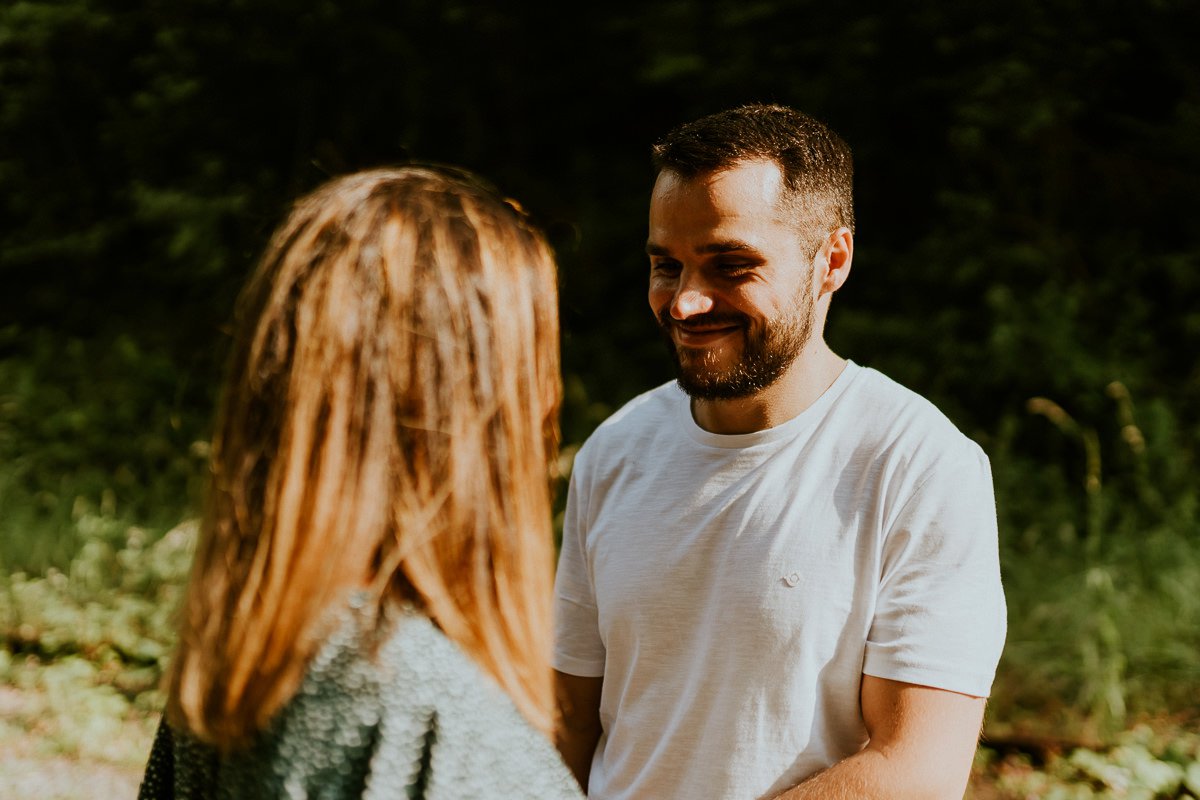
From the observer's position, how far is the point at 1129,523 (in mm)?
4906

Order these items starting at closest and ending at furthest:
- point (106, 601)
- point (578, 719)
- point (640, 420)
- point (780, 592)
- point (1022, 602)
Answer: point (780, 592)
point (578, 719)
point (640, 420)
point (1022, 602)
point (106, 601)

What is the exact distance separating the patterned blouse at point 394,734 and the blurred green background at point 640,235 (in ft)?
11.1

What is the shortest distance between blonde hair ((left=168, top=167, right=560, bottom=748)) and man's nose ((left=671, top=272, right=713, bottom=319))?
0.80 meters

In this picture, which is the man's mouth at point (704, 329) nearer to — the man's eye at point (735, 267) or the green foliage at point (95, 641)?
the man's eye at point (735, 267)

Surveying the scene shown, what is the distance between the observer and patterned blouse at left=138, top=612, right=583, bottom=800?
3.45 ft

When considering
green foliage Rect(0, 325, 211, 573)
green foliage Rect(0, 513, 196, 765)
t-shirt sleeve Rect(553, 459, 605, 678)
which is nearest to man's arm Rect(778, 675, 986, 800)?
t-shirt sleeve Rect(553, 459, 605, 678)

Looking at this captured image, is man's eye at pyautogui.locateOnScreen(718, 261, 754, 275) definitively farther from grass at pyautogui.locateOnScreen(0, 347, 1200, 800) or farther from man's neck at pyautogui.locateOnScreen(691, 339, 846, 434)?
grass at pyautogui.locateOnScreen(0, 347, 1200, 800)

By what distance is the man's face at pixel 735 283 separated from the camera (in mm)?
1983

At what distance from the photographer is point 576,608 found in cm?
209

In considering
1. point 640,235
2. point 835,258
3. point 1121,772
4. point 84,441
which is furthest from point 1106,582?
point 84,441

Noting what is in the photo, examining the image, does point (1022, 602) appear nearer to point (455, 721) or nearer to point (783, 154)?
point (783, 154)

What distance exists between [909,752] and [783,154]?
1.06 m

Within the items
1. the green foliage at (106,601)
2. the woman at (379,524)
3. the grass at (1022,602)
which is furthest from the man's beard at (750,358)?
the green foliage at (106,601)

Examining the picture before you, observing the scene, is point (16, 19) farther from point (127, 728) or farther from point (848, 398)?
point (848, 398)
